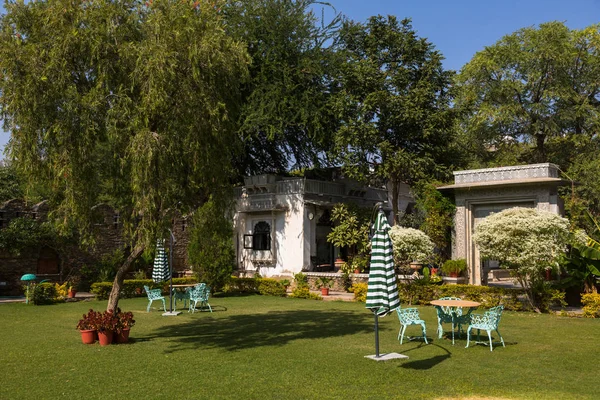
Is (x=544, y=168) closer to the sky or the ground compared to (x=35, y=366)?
closer to the sky

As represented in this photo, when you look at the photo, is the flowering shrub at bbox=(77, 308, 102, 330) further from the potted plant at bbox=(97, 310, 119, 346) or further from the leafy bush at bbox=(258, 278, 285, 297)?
the leafy bush at bbox=(258, 278, 285, 297)

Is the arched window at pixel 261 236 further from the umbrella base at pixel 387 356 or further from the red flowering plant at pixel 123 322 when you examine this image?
the umbrella base at pixel 387 356

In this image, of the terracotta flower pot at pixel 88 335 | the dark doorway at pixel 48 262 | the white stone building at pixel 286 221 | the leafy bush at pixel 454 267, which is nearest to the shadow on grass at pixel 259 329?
the terracotta flower pot at pixel 88 335

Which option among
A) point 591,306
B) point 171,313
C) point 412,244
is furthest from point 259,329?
point 591,306

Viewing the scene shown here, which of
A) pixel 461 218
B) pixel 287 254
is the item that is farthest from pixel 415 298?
pixel 287 254

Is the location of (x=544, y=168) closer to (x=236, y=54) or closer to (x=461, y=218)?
(x=461, y=218)

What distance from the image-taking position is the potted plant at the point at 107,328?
41.6 ft

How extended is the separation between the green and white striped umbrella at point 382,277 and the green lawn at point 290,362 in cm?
113

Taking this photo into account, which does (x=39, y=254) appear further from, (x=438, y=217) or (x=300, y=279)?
(x=438, y=217)

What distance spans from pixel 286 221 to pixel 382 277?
20040mm

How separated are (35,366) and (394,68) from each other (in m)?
23.1

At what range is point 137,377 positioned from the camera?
9594 millimetres

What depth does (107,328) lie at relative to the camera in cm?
1268

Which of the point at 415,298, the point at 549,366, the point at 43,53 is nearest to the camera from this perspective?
the point at 549,366
